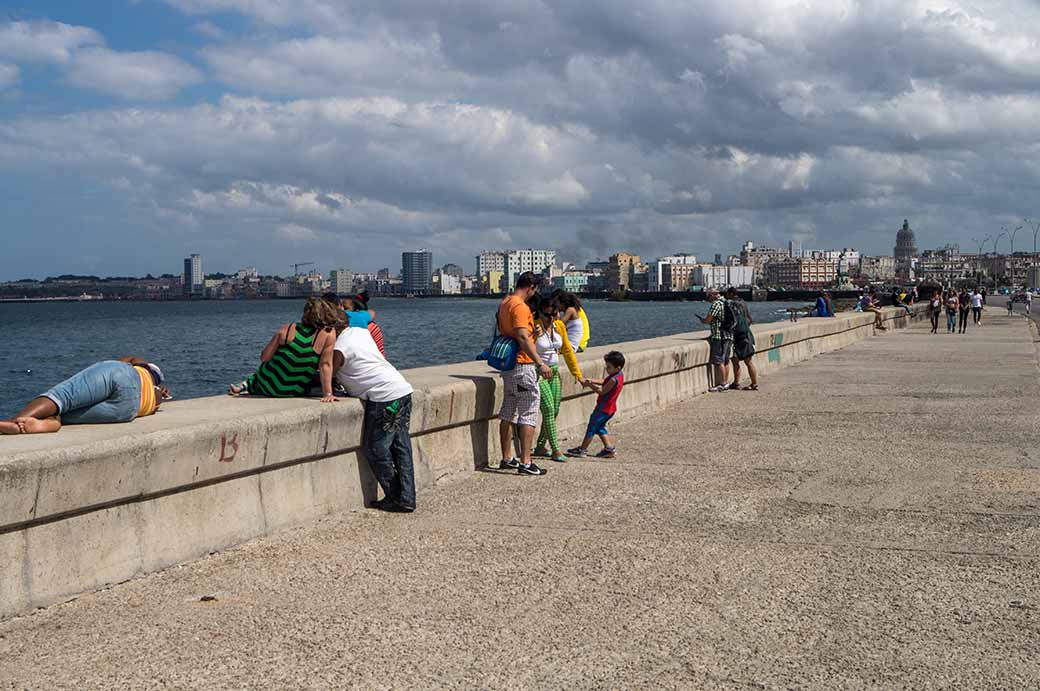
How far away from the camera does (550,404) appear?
9.76m

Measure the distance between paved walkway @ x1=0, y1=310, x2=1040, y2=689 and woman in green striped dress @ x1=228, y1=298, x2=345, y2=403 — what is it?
1112 millimetres

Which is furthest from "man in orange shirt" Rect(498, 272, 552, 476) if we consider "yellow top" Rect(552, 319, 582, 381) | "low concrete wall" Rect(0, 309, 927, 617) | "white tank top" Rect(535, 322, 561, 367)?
"yellow top" Rect(552, 319, 582, 381)

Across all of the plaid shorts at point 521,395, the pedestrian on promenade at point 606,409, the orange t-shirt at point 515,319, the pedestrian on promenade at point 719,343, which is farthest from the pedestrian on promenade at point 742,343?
the orange t-shirt at point 515,319

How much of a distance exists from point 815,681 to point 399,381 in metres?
3.96

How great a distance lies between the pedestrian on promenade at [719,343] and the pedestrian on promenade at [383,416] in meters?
9.45

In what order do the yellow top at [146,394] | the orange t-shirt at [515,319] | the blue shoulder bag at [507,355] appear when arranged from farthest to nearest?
the blue shoulder bag at [507,355]
the orange t-shirt at [515,319]
the yellow top at [146,394]

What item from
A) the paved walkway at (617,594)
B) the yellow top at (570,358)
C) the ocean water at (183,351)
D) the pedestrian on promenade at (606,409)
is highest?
the yellow top at (570,358)

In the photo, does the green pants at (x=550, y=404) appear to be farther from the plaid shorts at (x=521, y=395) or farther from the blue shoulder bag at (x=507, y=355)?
the blue shoulder bag at (x=507, y=355)

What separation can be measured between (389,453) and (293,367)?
98cm

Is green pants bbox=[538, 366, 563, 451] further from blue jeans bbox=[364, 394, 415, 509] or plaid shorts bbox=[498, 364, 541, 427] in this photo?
blue jeans bbox=[364, 394, 415, 509]

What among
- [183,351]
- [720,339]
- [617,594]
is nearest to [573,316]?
[617,594]

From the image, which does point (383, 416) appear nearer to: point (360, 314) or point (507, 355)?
point (507, 355)

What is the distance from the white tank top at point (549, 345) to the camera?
31.9 ft

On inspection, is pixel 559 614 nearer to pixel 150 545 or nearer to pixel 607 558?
pixel 607 558
